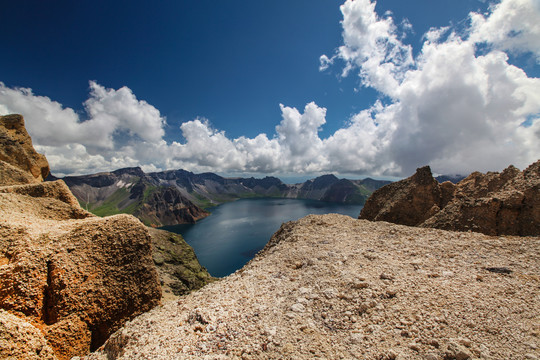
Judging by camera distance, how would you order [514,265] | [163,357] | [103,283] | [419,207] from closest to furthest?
[163,357] → [514,265] → [103,283] → [419,207]

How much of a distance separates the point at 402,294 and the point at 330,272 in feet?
9.37

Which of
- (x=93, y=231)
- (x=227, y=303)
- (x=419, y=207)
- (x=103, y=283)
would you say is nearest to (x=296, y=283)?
(x=227, y=303)

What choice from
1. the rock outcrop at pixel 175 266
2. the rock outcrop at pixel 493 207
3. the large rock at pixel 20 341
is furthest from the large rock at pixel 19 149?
the rock outcrop at pixel 493 207

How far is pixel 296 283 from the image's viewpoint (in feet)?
29.3

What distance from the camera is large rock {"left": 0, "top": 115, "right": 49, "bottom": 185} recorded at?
27.8m

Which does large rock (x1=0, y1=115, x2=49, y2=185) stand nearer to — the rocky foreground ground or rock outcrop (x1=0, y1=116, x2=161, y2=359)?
rock outcrop (x1=0, y1=116, x2=161, y2=359)

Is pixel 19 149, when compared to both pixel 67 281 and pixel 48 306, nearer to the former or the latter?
pixel 67 281

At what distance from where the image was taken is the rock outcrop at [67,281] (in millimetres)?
6562

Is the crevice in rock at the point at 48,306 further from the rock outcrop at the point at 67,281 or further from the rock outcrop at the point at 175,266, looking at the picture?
the rock outcrop at the point at 175,266

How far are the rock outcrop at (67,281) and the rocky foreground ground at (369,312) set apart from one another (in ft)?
5.33

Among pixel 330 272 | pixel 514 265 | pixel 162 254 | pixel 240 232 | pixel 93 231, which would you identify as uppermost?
pixel 93 231

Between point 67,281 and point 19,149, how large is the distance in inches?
1379

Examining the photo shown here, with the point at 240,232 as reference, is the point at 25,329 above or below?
above

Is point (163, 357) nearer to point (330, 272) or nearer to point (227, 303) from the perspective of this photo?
point (227, 303)
